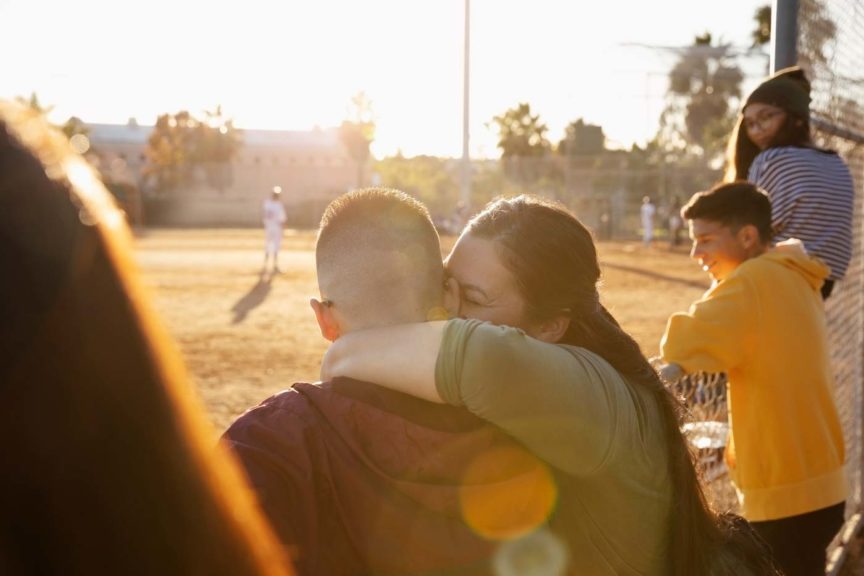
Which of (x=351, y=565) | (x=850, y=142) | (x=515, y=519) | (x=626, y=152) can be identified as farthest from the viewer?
(x=626, y=152)

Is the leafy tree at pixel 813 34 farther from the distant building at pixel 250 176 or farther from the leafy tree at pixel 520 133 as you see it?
the leafy tree at pixel 520 133

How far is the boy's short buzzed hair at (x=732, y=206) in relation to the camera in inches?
127

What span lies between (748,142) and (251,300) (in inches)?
549

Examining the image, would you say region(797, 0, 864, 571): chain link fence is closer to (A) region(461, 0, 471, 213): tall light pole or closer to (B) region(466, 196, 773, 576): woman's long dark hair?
(B) region(466, 196, 773, 576): woman's long dark hair

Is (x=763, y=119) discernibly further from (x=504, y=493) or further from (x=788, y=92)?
(x=504, y=493)

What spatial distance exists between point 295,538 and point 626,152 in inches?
1783

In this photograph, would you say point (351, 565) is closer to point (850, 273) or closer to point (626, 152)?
point (850, 273)

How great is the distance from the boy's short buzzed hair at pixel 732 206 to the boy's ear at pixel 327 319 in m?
1.87

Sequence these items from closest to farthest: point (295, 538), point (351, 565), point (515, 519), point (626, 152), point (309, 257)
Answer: point (295, 538)
point (351, 565)
point (515, 519)
point (309, 257)
point (626, 152)

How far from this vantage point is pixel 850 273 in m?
5.60

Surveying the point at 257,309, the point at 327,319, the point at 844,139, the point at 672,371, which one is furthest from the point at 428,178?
the point at 327,319

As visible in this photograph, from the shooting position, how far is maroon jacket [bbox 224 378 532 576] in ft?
4.43

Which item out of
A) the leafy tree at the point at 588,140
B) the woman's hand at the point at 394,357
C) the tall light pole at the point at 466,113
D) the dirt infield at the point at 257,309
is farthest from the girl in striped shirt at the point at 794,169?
the leafy tree at the point at 588,140

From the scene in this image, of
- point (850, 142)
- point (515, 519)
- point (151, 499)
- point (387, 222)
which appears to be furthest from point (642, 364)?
point (850, 142)
